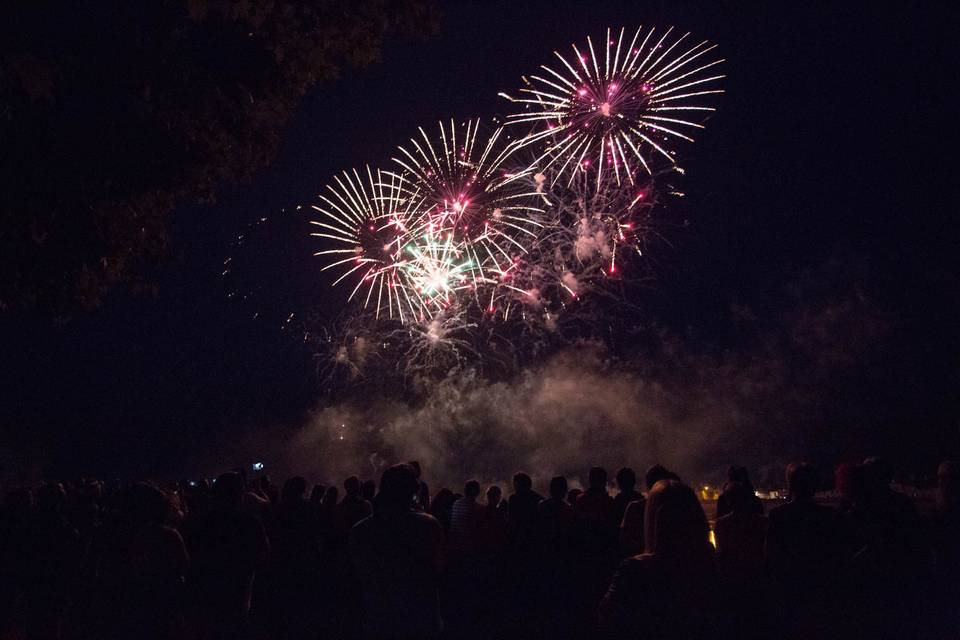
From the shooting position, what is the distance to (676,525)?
258 cm

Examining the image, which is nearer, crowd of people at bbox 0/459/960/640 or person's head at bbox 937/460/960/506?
crowd of people at bbox 0/459/960/640

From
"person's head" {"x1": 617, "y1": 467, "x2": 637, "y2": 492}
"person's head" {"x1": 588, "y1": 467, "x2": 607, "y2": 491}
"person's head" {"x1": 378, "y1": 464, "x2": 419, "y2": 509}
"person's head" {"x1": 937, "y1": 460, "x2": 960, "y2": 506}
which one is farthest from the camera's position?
"person's head" {"x1": 588, "y1": 467, "x2": 607, "y2": 491}

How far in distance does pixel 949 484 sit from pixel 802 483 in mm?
929

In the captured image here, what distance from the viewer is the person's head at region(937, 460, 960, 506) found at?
3998 millimetres

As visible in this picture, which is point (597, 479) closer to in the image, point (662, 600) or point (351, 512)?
point (351, 512)

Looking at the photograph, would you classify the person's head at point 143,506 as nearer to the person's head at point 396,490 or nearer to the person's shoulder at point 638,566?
the person's head at point 396,490

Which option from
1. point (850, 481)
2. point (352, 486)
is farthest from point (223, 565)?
point (850, 481)

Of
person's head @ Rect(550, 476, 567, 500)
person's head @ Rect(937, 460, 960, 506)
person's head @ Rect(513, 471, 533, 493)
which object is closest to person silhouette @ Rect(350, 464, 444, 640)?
person's head @ Rect(550, 476, 567, 500)

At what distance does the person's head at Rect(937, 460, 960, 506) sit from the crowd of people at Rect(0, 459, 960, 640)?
1cm

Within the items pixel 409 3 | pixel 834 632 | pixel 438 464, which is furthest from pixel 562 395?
pixel 834 632

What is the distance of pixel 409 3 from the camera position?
7.62 meters

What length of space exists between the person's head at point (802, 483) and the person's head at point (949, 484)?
2.57 feet

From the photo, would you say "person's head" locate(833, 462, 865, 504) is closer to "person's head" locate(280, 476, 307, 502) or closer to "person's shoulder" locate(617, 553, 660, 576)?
"person's shoulder" locate(617, 553, 660, 576)

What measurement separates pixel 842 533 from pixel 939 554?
57cm
